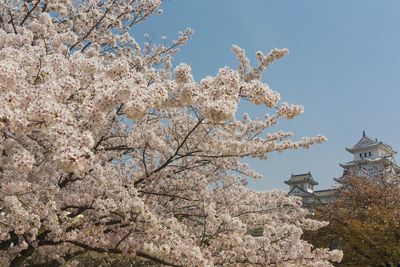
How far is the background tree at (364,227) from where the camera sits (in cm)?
1625

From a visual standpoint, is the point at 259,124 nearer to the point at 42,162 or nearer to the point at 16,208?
the point at 42,162

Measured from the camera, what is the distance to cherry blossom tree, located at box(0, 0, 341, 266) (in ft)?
13.9

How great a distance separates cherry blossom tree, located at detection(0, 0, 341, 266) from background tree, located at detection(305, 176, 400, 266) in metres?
8.29

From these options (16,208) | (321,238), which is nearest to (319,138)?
(16,208)

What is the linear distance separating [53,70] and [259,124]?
520 centimetres

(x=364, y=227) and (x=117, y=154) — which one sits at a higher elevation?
(x=364, y=227)

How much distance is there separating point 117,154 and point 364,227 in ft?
40.1

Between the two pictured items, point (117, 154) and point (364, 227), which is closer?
point (117, 154)

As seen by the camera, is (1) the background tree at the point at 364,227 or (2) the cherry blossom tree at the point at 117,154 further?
(1) the background tree at the point at 364,227

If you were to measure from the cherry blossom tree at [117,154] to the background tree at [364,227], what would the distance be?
27.2 feet

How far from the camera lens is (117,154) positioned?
783 cm

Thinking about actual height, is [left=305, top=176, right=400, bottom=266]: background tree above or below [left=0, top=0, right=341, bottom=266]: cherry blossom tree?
above

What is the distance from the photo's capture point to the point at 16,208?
475 centimetres

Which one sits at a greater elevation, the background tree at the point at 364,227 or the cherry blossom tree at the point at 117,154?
the background tree at the point at 364,227
